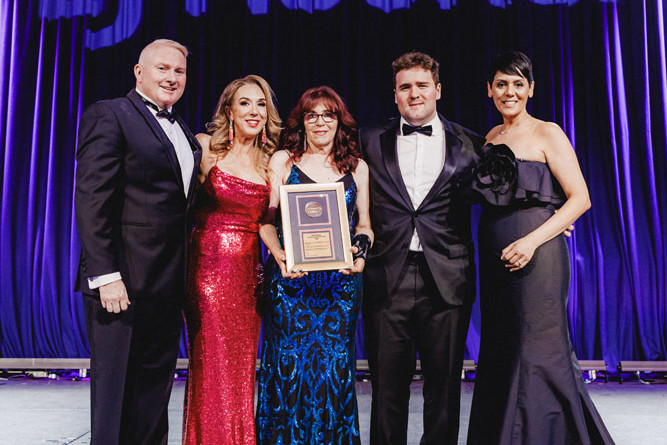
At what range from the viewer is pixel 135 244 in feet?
7.20

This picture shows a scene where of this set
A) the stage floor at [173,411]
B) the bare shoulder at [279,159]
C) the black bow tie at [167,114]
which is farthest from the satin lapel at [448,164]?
the stage floor at [173,411]

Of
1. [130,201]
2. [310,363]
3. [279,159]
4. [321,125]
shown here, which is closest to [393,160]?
[321,125]

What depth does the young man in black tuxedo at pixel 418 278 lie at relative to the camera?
250 cm

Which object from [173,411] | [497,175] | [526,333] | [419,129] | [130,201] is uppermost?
[419,129]

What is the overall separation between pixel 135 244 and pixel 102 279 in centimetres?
18

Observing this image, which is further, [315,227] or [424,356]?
[424,356]

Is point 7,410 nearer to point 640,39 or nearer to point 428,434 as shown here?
point 428,434

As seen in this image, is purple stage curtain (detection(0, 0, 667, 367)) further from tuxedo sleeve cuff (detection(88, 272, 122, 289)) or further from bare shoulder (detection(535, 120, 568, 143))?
tuxedo sleeve cuff (detection(88, 272, 122, 289))

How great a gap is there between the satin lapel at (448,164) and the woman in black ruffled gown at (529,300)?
0.13 meters

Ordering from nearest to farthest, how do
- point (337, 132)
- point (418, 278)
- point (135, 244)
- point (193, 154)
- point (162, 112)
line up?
point (135, 244)
point (162, 112)
point (193, 154)
point (418, 278)
point (337, 132)

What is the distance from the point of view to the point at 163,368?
2324 mm

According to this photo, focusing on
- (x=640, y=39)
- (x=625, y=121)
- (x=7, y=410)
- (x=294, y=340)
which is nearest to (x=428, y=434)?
(x=294, y=340)

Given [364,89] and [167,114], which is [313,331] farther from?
[364,89]

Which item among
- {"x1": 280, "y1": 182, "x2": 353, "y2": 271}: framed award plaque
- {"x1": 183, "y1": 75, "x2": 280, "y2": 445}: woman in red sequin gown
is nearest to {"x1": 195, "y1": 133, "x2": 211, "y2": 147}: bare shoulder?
{"x1": 183, "y1": 75, "x2": 280, "y2": 445}: woman in red sequin gown
